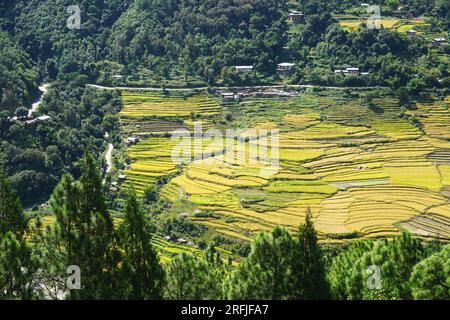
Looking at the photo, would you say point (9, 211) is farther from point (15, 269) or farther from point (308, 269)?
point (308, 269)

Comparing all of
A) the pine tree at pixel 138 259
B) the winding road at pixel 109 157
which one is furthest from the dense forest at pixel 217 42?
the pine tree at pixel 138 259

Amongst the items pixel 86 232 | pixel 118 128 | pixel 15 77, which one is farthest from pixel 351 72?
pixel 86 232

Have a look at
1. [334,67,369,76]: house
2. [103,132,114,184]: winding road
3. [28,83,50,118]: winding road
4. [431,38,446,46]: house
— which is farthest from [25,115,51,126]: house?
[431,38,446,46]: house

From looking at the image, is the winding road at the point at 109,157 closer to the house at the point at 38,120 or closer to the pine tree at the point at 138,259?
the house at the point at 38,120
